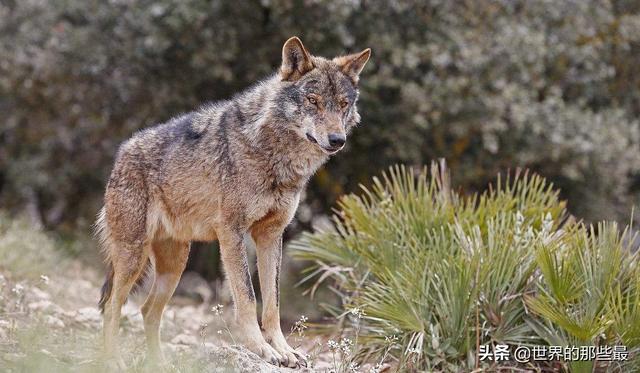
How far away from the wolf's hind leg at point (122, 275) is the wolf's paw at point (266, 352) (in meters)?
1.22

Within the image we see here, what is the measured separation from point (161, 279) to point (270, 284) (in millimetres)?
1039

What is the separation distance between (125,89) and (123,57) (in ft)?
1.91

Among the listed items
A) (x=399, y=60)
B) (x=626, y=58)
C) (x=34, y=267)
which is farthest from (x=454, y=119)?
(x=34, y=267)

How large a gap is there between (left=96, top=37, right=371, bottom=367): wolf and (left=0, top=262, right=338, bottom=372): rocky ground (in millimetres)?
308

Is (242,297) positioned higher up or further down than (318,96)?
further down

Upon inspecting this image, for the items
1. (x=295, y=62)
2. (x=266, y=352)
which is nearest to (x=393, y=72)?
(x=295, y=62)

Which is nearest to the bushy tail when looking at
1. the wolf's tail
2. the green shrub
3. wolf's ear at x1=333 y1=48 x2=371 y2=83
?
the wolf's tail

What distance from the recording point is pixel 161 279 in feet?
24.5

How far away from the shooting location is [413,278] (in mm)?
7227

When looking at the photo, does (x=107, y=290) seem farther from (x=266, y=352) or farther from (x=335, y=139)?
(x=335, y=139)

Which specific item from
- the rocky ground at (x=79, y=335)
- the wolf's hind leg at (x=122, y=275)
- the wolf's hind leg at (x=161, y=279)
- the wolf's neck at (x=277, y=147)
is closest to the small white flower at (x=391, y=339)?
the rocky ground at (x=79, y=335)

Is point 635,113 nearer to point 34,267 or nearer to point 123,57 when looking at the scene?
point 123,57

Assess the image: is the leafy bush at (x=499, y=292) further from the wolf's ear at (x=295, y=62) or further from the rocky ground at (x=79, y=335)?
the wolf's ear at (x=295, y=62)

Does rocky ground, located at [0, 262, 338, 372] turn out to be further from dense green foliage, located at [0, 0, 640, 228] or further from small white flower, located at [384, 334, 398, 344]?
dense green foliage, located at [0, 0, 640, 228]
